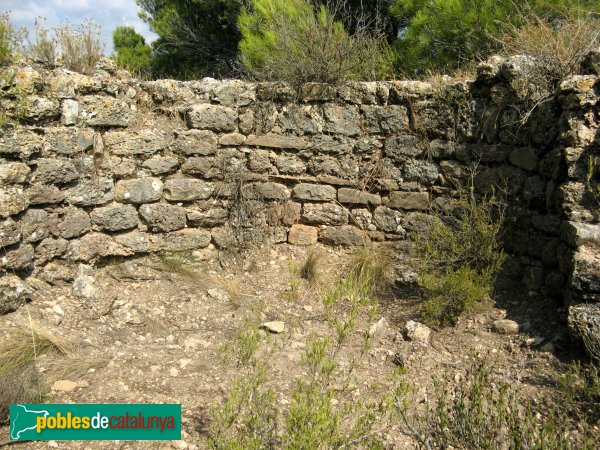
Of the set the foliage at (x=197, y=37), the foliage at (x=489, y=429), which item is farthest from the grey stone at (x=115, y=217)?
the foliage at (x=197, y=37)

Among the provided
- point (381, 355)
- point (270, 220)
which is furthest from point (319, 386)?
point (270, 220)

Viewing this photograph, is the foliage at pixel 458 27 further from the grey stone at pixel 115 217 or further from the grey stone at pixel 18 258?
the grey stone at pixel 18 258

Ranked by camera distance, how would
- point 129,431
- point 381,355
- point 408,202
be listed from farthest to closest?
point 408,202, point 381,355, point 129,431

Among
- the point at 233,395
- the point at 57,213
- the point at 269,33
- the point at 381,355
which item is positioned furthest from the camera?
the point at 269,33

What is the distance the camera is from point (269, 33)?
5.86 metres

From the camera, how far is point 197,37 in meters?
8.45

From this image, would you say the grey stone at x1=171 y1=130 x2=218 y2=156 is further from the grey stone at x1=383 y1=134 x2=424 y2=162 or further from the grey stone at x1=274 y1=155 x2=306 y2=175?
the grey stone at x1=383 y1=134 x2=424 y2=162

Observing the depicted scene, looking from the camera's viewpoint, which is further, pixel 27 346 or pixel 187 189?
pixel 187 189

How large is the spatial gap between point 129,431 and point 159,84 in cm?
281

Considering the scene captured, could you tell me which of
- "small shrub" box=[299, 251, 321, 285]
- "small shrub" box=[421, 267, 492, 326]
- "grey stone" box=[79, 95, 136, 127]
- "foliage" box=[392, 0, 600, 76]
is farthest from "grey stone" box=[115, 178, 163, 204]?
"foliage" box=[392, 0, 600, 76]

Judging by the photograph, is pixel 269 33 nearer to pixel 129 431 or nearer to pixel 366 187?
pixel 366 187

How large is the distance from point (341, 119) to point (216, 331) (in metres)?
2.06

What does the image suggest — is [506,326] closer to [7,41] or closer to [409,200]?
[409,200]

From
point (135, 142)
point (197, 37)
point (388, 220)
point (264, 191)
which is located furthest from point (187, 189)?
point (197, 37)
